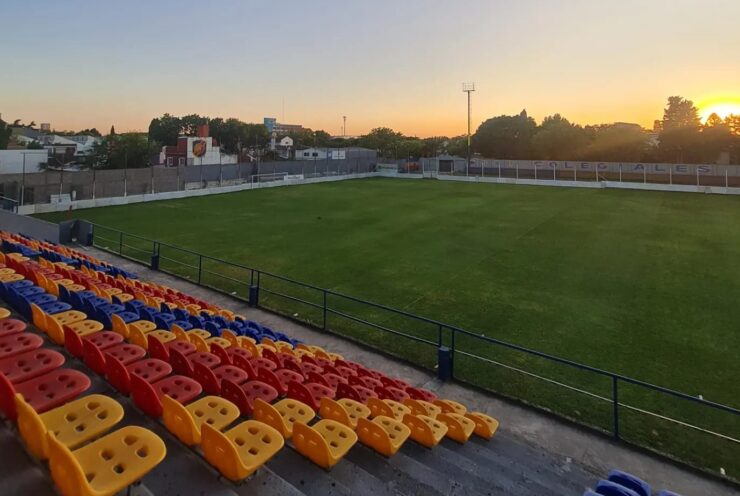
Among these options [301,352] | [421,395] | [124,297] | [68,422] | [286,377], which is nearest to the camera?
[68,422]

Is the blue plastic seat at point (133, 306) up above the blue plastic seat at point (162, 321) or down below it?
above

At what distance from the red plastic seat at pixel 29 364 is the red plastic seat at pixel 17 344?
98 mm

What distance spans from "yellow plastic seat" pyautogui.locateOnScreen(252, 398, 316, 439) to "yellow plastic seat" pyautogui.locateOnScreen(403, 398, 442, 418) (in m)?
1.97

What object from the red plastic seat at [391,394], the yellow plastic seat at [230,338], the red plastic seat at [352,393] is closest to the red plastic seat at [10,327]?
the yellow plastic seat at [230,338]

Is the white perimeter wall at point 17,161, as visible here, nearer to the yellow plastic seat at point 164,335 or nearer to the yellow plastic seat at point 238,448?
the yellow plastic seat at point 164,335

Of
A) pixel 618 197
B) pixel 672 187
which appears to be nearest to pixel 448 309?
pixel 618 197

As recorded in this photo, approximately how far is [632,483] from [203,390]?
206 inches

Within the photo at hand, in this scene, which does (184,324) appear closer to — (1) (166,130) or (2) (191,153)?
(2) (191,153)

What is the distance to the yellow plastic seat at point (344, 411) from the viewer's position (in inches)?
223

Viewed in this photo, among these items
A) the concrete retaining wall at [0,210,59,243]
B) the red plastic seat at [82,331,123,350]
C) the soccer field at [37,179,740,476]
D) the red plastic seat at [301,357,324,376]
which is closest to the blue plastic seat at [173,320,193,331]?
the red plastic seat at [82,331,123,350]

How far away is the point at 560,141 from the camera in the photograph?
260 feet

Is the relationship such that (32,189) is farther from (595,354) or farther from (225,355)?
(595,354)

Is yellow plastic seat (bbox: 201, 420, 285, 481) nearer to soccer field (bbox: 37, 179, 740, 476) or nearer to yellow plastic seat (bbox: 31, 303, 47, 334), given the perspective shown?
yellow plastic seat (bbox: 31, 303, 47, 334)

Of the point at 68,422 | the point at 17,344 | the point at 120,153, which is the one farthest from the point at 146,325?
the point at 120,153
